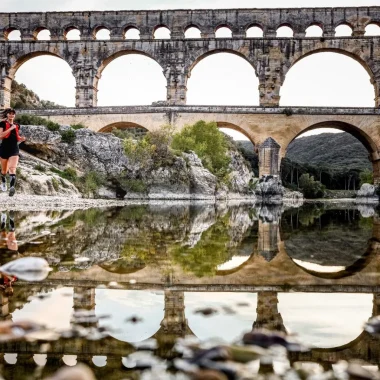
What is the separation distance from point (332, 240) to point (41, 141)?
12.8 m

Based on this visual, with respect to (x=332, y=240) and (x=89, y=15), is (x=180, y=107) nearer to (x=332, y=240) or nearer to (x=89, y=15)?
(x=89, y=15)

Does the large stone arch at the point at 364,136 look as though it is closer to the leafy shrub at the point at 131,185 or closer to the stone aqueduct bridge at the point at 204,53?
the stone aqueduct bridge at the point at 204,53

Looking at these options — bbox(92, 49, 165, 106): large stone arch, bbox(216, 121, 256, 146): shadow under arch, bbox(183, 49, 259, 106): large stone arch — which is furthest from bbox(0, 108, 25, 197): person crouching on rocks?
bbox(92, 49, 165, 106): large stone arch

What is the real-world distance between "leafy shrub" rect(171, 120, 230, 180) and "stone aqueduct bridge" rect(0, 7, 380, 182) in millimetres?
1948

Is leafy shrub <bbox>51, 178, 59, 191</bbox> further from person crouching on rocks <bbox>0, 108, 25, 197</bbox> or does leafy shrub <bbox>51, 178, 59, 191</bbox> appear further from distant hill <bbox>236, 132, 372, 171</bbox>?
distant hill <bbox>236, 132, 372, 171</bbox>

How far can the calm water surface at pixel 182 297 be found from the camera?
151 centimetres

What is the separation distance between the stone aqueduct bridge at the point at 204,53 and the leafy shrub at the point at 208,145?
76.7 inches

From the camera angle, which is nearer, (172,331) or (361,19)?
(172,331)

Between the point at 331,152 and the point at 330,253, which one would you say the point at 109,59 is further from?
the point at 331,152

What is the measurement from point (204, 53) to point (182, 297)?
2725 cm

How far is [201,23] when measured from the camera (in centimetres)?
2858

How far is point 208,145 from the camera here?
24.4m

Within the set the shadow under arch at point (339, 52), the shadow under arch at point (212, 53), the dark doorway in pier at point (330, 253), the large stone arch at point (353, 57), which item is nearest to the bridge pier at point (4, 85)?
the shadow under arch at point (212, 53)

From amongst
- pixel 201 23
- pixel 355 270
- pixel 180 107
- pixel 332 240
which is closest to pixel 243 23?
pixel 201 23
